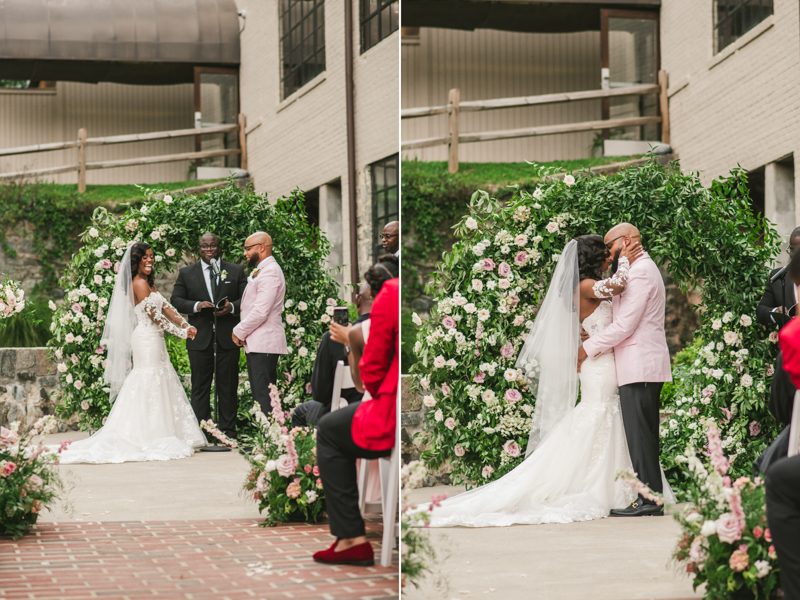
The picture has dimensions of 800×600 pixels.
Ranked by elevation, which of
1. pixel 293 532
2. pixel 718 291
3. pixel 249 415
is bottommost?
pixel 293 532

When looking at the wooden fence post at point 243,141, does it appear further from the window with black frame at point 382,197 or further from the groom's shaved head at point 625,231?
the groom's shaved head at point 625,231

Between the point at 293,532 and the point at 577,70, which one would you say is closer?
the point at 293,532

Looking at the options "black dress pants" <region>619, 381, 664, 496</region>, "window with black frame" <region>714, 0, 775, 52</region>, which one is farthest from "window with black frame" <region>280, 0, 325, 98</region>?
"window with black frame" <region>714, 0, 775, 52</region>

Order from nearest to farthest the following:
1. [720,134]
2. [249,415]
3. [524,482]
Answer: [249,415], [524,482], [720,134]

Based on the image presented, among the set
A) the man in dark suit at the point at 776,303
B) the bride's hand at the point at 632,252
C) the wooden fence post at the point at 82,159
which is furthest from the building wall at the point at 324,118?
the man in dark suit at the point at 776,303

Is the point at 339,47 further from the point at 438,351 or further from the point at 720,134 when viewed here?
the point at 720,134

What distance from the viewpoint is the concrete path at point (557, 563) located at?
285 centimetres

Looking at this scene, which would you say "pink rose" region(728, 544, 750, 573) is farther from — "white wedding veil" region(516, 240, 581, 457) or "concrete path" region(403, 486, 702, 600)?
"white wedding veil" region(516, 240, 581, 457)

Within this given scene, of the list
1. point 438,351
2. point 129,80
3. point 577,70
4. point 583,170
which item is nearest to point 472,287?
point 438,351

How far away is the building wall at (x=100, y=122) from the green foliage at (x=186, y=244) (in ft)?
0.54

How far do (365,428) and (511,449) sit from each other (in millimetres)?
1871

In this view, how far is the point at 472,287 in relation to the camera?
4801mm

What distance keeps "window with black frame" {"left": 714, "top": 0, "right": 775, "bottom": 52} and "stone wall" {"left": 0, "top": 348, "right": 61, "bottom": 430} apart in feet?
16.2

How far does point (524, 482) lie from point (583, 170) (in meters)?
1.64
